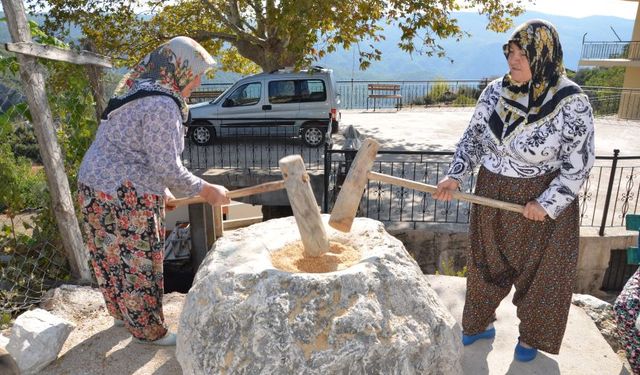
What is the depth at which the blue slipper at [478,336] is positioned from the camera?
9.71 ft

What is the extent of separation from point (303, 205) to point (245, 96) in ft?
28.3

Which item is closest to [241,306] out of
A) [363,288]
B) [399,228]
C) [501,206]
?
[363,288]

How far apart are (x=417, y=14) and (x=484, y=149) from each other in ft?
21.6

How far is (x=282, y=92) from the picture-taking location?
403 inches

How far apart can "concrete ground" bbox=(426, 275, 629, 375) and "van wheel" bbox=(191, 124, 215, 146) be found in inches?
316

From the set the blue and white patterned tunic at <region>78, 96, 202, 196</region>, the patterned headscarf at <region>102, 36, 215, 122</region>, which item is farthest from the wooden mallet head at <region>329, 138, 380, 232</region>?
the patterned headscarf at <region>102, 36, 215, 122</region>

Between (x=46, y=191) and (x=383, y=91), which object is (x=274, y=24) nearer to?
(x=46, y=191)

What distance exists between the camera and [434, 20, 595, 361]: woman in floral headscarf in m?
2.25

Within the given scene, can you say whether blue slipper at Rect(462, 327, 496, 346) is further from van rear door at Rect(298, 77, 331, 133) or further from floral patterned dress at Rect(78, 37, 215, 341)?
van rear door at Rect(298, 77, 331, 133)

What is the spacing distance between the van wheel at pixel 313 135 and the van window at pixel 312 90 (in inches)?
24.8

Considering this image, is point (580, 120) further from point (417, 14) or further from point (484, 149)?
point (417, 14)

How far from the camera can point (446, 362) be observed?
6.47 feet

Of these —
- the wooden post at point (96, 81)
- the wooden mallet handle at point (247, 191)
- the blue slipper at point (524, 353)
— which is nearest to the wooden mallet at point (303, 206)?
the wooden mallet handle at point (247, 191)

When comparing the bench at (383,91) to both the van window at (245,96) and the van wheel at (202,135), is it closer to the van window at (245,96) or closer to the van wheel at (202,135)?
the van window at (245,96)
